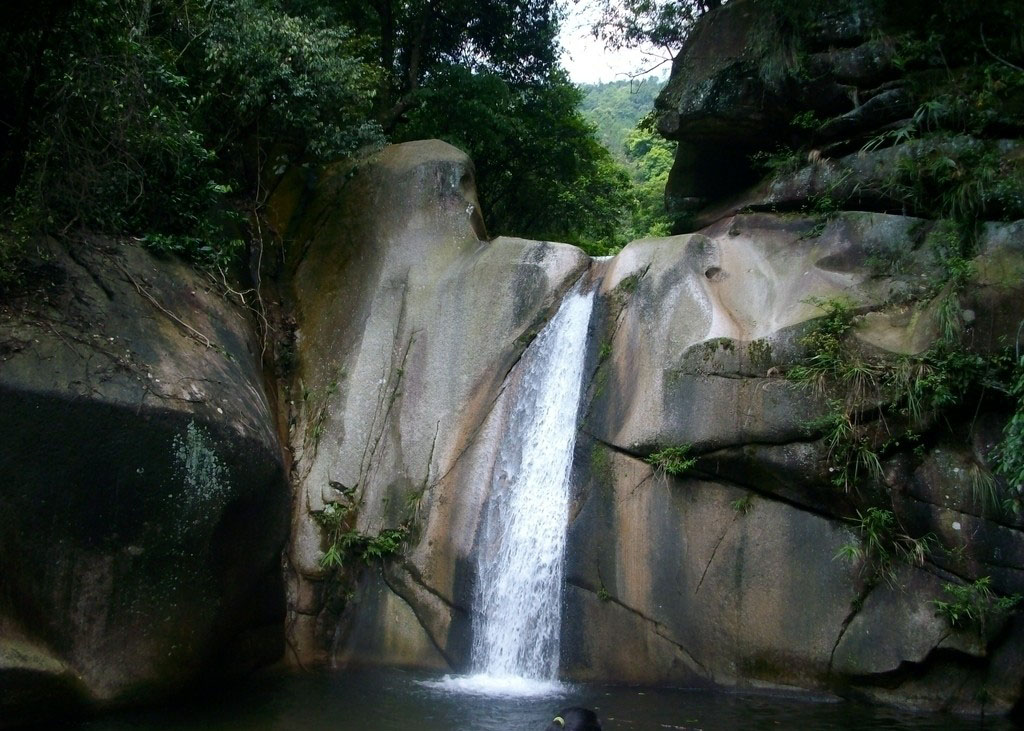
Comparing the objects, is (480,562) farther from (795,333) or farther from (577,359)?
(795,333)

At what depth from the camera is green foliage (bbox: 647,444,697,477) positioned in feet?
30.0

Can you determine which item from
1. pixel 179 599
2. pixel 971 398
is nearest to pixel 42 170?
pixel 179 599

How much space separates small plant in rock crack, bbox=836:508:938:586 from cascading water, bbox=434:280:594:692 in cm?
304

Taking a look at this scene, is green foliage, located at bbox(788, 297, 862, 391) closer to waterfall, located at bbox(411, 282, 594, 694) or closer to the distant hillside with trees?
waterfall, located at bbox(411, 282, 594, 694)

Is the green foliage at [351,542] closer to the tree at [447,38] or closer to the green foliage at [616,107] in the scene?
the tree at [447,38]

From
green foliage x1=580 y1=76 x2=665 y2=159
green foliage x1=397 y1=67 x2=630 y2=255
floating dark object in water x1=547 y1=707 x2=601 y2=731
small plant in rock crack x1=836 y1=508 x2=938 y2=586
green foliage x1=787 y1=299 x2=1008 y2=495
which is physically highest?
green foliage x1=580 y1=76 x2=665 y2=159

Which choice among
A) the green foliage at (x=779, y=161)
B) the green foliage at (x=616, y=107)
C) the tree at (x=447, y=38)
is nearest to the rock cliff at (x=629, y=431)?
the green foliage at (x=779, y=161)

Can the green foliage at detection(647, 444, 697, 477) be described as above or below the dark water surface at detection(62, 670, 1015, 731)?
above

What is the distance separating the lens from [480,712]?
7832mm

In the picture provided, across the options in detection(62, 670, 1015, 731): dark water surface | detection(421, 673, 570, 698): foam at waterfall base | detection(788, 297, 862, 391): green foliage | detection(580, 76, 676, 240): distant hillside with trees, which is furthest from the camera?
detection(580, 76, 676, 240): distant hillside with trees

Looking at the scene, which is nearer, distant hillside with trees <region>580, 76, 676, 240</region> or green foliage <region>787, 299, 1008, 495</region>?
green foliage <region>787, 299, 1008, 495</region>

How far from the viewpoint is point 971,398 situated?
329 inches

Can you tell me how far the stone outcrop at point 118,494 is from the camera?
22.9 feet

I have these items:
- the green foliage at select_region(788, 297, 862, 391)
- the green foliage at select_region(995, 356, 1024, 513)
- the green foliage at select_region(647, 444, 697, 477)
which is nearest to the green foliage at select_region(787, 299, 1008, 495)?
the green foliage at select_region(788, 297, 862, 391)
